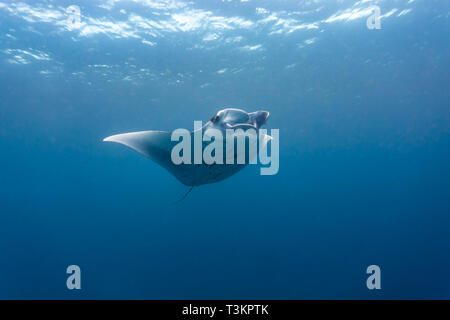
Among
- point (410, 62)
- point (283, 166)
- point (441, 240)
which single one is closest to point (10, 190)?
Answer: point (283, 166)

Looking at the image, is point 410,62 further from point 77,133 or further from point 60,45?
point 77,133

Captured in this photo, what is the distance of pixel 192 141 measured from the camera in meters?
3.99

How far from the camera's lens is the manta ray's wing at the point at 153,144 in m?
3.75

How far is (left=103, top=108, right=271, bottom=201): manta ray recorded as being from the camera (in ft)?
12.0

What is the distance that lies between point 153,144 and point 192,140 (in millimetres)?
547

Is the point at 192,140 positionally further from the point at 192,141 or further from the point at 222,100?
the point at 222,100

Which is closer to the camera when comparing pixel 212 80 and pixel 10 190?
pixel 212 80

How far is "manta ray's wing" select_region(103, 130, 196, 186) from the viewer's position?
3747 millimetres

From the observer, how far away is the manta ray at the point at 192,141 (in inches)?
144

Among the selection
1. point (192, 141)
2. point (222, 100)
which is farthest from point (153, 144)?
point (222, 100)

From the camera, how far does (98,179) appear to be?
5519cm

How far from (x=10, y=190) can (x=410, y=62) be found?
174ft
